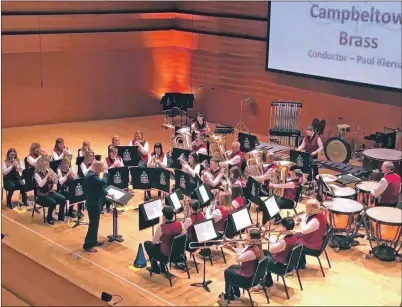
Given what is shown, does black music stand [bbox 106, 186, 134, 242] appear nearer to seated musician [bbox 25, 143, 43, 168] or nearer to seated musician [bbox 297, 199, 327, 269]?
seated musician [bbox 25, 143, 43, 168]

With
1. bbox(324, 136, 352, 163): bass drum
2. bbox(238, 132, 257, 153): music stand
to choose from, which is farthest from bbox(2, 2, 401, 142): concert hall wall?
bbox(238, 132, 257, 153): music stand

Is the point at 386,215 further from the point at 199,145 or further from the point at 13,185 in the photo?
the point at 13,185

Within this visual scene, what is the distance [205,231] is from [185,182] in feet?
7.79

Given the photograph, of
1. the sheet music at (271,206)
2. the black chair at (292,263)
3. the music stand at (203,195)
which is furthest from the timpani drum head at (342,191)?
the black chair at (292,263)

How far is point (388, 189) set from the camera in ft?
34.8

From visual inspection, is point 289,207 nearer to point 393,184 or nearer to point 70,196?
point 393,184

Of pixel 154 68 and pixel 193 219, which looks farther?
pixel 154 68

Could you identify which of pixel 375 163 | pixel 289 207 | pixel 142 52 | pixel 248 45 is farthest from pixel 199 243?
pixel 142 52

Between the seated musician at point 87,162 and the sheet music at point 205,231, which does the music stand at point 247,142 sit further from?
the sheet music at point 205,231

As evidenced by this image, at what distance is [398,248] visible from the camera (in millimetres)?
10320

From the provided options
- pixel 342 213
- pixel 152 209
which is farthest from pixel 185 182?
pixel 342 213

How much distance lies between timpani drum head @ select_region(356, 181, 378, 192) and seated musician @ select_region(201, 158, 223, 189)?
7.29 feet

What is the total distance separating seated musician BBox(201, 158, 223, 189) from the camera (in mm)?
11297

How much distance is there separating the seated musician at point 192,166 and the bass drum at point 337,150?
384cm
